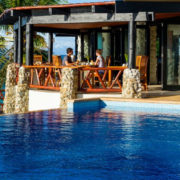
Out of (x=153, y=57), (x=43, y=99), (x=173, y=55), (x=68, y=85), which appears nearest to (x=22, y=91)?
(x=43, y=99)

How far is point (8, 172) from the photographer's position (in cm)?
568

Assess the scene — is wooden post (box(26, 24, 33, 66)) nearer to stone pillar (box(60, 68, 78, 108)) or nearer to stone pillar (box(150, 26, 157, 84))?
stone pillar (box(60, 68, 78, 108))

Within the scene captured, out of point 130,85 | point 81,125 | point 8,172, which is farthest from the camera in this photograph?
point 130,85

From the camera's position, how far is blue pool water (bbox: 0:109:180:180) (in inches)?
225

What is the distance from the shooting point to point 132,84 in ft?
44.8

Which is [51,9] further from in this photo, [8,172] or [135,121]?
[8,172]

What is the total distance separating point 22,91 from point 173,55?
5.73m

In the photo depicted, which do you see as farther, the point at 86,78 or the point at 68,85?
the point at 86,78

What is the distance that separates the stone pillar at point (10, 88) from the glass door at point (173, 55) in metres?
6.32

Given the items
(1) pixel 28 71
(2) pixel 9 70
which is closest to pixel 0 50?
(2) pixel 9 70

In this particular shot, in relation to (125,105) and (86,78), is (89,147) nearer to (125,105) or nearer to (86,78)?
(125,105)

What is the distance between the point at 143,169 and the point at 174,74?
1018 cm

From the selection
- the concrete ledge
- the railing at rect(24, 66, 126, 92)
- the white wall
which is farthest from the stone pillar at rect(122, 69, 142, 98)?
the white wall

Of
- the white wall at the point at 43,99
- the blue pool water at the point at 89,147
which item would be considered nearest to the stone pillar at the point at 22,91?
the white wall at the point at 43,99
